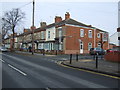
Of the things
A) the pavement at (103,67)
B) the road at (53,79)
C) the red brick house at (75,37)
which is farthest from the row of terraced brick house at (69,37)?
the road at (53,79)

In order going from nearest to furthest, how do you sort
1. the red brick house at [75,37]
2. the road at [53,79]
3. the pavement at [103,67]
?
the road at [53,79] < the pavement at [103,67] < the red brick house at [75,37]

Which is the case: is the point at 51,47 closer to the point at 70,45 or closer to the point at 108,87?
the point at 70,45

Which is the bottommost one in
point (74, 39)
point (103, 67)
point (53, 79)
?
point (53, 79)

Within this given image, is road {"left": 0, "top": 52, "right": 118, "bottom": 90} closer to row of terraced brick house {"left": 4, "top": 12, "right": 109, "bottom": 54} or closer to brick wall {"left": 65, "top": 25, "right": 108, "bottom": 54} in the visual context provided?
row of terraced brick house {"left": 4, "top": 12, "right": 109, "bottom": 54}

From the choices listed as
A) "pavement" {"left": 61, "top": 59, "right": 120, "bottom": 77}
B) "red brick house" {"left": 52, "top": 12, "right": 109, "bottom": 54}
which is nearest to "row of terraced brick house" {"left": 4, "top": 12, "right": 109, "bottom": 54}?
"red brick house" {"left": 52, "top": 12, "right": 109, "bottom": 54}

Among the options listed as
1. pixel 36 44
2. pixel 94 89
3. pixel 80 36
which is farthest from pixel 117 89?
pixel 36 44

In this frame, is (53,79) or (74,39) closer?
(53,79)

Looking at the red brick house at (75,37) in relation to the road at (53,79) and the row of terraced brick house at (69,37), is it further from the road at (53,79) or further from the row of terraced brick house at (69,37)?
the road at (53,79)

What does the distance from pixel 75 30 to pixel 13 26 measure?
21.5 meters

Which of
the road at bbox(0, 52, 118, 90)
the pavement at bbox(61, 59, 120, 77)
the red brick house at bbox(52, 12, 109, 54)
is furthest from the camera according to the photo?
the red brick house at bbox(52, 12, 109, 54)

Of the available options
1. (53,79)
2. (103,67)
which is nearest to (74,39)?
(103,67)

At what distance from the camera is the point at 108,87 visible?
681 cm

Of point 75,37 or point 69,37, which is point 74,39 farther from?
point 69,37

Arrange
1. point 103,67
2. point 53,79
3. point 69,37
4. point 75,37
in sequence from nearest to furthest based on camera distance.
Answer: point 53,79, point 103,67, point 69,37, point 75,37
